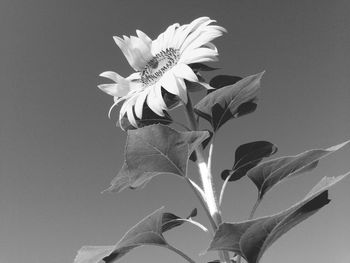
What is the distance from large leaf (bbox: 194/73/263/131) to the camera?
104 cm

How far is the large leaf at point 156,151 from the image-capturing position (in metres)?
0.92

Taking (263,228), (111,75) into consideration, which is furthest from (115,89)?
(263,228)

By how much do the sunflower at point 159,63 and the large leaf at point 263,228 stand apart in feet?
1.06

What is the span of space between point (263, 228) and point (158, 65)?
487 mm

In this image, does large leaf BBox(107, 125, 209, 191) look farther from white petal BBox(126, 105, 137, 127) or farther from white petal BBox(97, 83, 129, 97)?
white petal BBox(97, 83, 129, 97)

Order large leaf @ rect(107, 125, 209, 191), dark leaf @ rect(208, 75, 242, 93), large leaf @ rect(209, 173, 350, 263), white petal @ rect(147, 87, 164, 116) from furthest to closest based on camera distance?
dark leaf @ rect(208, 75, 242, 93), white petal @ rect(147, 87, 164, 116), large leaf @ rect(107, 125, 209, 191), large leaf @ rect(209, 173, 350, 263)

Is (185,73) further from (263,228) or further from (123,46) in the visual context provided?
(263,228)

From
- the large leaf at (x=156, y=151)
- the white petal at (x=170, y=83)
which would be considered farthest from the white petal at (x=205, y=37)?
the large leaf at (x=156, y=151)

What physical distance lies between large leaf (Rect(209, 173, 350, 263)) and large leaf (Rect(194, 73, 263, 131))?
262 mm

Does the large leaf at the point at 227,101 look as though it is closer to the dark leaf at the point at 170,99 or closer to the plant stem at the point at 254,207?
the dark leaf at the point at 170,99

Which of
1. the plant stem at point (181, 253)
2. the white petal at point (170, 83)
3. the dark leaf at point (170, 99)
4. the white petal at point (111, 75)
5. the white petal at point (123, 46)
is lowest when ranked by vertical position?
the plant stem at point (181, 253)

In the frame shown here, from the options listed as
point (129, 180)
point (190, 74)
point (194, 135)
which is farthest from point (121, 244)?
point (190, 74)

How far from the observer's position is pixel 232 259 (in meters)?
0.98

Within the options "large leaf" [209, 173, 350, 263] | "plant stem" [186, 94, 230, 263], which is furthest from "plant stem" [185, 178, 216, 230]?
"large leaf" [209, 173, 350, 263]
